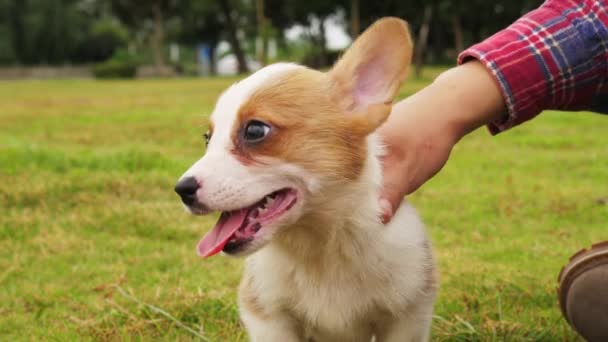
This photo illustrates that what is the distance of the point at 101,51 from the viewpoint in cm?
5638

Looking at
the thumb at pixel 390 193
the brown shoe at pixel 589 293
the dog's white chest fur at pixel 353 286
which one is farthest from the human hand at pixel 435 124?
the brown shoe at pixel 589 293

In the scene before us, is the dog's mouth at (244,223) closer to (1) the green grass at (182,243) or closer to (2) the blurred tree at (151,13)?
(1) the green grass at (182,243)

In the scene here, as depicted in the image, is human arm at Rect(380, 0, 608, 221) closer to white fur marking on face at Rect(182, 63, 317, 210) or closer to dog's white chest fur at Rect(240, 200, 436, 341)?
dog's white chest fur at Rect(240, 200, 436, 341)

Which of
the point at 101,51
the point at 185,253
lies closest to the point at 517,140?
the point at 185,253

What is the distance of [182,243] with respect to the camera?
15.3 ft

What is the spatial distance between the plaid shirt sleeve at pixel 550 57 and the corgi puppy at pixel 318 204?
14.1 inches

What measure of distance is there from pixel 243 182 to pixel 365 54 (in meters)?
0.64

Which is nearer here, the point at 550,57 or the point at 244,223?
the point at 244,223

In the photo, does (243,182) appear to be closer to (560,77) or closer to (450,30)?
(560,77)

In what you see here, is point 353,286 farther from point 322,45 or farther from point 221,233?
point 322,45

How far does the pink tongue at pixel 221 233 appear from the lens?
2.12 m

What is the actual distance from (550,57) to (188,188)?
4.14 feet

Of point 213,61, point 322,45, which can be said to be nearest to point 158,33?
point 322,45

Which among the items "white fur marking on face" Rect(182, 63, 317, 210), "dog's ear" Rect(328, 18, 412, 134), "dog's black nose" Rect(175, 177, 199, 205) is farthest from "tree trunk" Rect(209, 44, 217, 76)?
"dog's black nose" Rect(175, 177, 199, 205)
